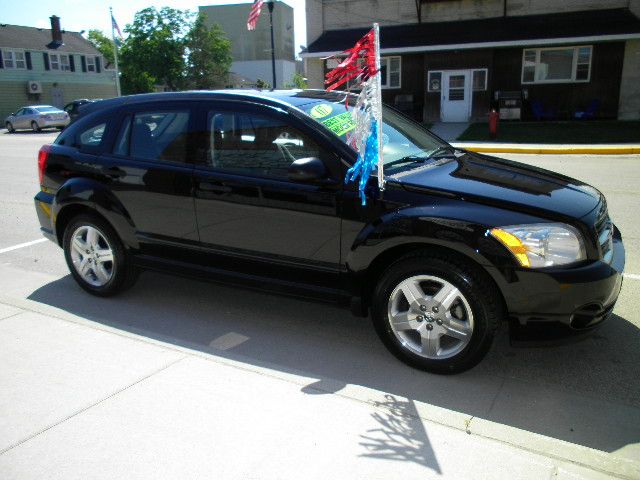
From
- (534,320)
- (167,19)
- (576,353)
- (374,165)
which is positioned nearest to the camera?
(534,320)

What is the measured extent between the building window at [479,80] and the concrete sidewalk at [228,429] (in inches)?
897

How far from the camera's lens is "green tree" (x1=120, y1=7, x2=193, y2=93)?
51625 millimetres

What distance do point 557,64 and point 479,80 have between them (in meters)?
3.13

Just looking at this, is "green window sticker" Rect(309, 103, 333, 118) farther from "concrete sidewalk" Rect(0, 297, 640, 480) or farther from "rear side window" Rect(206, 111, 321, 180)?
"concrete sidewalk" Rect(0, 297, 640, 480)

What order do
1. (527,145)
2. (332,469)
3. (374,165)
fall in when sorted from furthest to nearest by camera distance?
(527,145) < (374,165) < (332,469)

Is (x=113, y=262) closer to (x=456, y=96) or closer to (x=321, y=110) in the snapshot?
(x=321, y=110)

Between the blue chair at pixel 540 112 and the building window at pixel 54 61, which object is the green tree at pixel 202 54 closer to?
the building window at pixel 54 61

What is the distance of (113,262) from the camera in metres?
4.80

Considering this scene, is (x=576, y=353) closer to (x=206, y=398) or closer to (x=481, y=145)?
(x=206, y=398)

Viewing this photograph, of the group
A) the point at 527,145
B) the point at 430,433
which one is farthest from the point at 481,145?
the point at 430,433

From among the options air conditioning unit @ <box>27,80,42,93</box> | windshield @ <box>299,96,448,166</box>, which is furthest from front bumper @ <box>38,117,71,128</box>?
windshield @ <box>299,96,448,166</box>

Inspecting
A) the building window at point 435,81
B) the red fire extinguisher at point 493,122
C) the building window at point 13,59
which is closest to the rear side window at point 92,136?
the red fire extinguisher at point 493,122

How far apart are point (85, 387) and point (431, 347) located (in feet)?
6.96

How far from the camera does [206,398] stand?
10.6 ft
